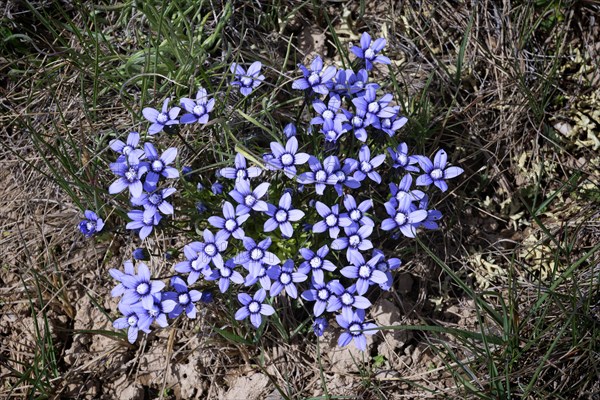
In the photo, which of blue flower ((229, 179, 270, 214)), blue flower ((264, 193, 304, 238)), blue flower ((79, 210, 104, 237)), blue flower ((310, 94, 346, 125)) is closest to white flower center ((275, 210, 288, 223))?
blue flower ((264, 193, 304, 238))

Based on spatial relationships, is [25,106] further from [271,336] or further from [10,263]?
[271,336]

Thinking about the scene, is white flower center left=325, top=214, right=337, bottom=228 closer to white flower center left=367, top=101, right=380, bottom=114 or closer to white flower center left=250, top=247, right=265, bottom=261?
white flower center left=250, top=247, right=265, bottom=261

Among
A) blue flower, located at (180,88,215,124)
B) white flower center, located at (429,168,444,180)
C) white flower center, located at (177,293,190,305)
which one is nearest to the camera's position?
white flower center, located at (177,293,190,305)

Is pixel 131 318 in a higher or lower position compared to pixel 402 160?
lower

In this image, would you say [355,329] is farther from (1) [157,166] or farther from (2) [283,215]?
(1) [157,166]

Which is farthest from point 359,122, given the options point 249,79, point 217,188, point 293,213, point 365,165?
point 217,188

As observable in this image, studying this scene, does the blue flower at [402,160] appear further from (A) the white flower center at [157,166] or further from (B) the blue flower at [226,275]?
(A) the white flower center at [157,166]

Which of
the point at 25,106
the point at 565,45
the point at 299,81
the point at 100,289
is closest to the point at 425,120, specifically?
the point at 299,81
